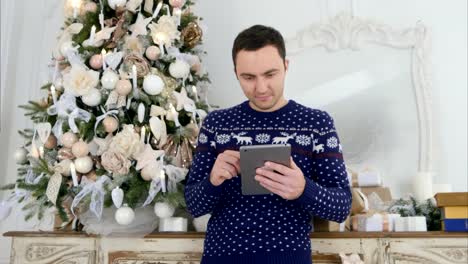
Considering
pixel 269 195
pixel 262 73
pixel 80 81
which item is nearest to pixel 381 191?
pixel 269 195

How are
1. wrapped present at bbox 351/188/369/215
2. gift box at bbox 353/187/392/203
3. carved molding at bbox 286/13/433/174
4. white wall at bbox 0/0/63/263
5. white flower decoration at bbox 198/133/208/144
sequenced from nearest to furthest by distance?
white flower decoration at bbox 198/133/208/144, wrapped present at bbox 351/188/369/215, gift box at bbox 353/187/392/203, carved molding at bbox 286/13/433/174, white wall at bbox 0/0/63/263

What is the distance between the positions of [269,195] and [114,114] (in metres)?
1.04

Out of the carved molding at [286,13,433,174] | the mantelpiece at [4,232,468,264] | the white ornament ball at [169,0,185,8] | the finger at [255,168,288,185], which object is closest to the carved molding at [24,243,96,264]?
the mantelpiece at [4,232,468,264]

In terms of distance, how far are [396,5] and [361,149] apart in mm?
932

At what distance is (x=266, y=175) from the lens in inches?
47.7

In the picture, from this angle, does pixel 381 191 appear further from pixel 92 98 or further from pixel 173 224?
pixel 92 98

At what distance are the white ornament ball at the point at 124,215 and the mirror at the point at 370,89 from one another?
1259 mm

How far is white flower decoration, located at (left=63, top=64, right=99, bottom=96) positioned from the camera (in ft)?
6.82

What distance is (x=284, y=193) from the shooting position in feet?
3.97

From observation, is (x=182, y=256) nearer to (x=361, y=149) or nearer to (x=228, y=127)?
(x=228, y=127)

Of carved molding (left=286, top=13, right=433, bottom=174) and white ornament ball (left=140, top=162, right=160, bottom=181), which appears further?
carved molding (left=286, top=13, right=433, bottom=174)

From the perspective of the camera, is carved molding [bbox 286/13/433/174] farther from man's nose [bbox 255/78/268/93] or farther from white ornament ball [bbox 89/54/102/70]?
man's nose [bbox 255/78/268/93]

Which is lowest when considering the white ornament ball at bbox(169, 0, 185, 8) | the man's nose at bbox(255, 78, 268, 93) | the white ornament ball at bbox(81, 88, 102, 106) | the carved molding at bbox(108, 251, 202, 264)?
the carved molding at bbox(108, 251, 202, 264)

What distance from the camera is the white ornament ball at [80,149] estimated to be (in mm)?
2025
